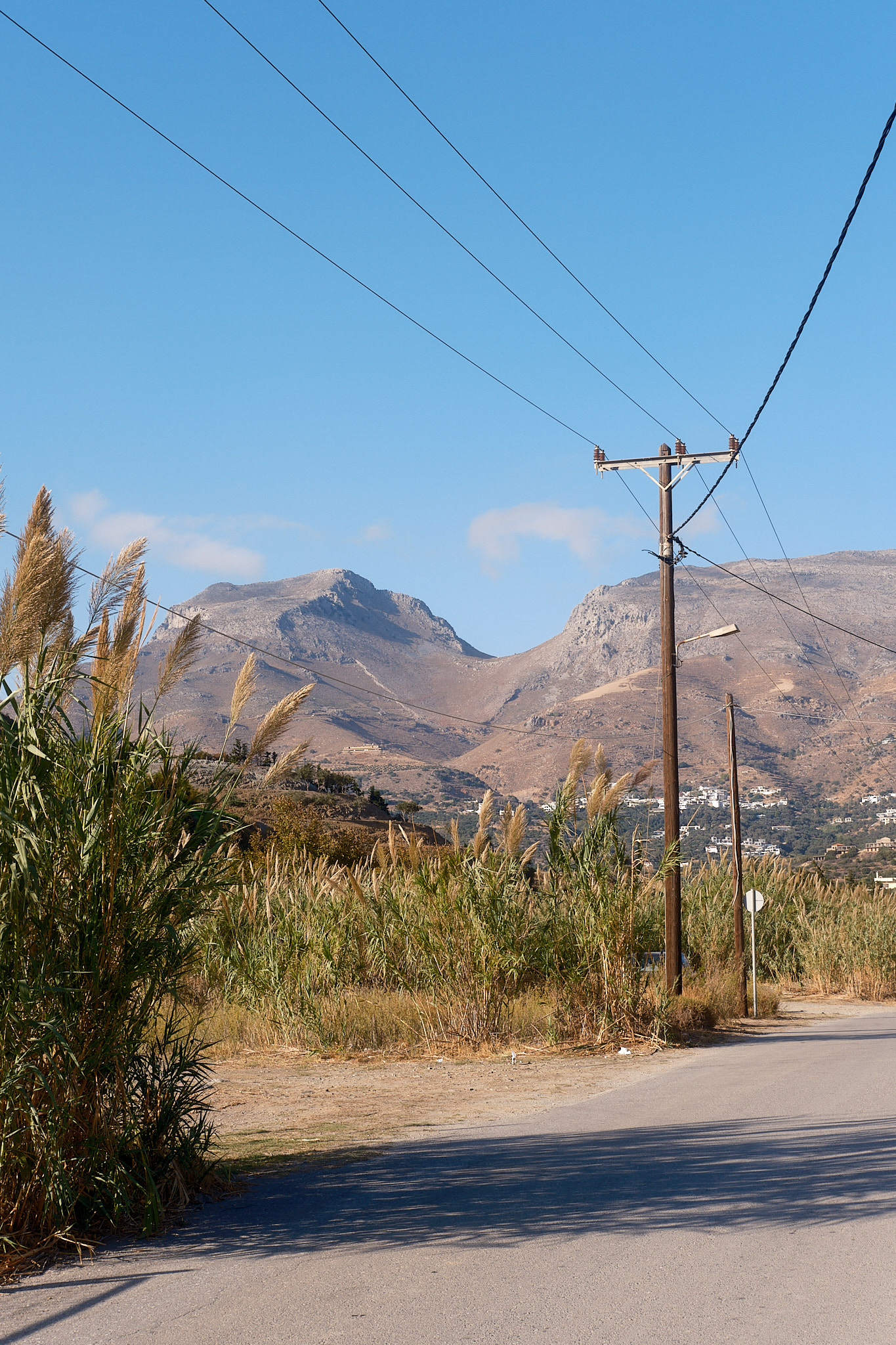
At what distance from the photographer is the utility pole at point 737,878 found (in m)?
21.9

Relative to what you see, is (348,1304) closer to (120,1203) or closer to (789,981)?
(120,1203)

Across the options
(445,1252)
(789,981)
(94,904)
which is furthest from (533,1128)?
(789,981)

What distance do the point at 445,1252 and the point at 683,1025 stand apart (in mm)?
11720

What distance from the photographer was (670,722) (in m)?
19.8

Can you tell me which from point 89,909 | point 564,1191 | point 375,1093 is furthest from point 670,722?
point 89,909

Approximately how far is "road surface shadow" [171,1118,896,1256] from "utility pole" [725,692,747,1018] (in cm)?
1332

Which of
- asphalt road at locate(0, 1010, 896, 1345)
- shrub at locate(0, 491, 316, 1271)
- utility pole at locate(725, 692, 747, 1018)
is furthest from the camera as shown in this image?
utility pole at locate(725, 692, 747, 1018)

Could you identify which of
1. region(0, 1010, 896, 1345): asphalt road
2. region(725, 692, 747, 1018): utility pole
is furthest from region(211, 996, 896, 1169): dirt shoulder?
region(725, 692, 747, 1018): utility pole

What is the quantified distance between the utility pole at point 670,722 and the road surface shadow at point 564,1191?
31.1 feet

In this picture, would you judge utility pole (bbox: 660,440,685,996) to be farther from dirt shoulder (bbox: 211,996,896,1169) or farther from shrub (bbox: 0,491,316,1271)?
shrub (bbox: 0,491,316,1271)

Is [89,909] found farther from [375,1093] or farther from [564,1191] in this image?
[375,1093]

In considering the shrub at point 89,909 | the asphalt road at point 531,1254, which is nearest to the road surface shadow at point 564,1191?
the asphalt road at point 531,1254

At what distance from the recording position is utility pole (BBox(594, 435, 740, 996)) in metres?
18.7

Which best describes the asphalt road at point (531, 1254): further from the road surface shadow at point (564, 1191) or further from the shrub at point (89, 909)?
the shrub at point (89, 909)
